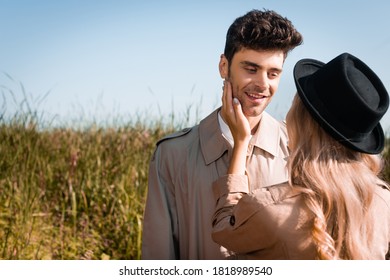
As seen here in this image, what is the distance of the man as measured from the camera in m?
2.72

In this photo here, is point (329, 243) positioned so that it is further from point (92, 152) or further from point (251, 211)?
point (92, 152)

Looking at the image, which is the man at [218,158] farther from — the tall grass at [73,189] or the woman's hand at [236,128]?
the tall grass at [73,189]

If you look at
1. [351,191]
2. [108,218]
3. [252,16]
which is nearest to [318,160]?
[351,191]

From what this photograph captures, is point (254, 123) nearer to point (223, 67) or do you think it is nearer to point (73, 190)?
point (223, 67)

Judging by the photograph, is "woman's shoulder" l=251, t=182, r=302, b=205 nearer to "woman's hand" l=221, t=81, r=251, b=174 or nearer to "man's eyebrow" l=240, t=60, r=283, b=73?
"woman's hand" l=221, t=81, r=251, b=174

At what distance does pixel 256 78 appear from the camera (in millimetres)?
2732

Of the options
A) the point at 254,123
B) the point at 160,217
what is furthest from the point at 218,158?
the point at 160,217

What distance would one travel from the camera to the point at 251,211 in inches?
83.4

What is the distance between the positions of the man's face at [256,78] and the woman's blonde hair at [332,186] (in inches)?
20.3

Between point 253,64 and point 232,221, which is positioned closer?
point 232,221

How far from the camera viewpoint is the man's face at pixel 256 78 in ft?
8.96

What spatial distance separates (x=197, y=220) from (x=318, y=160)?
2.62 ft

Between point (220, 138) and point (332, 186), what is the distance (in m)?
0.82

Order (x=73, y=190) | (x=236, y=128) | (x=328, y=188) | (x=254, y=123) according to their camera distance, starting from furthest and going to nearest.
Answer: (x=73, y=190)
(x=254, y=123)
(x=236, y=128)
(x=328, y=188)
